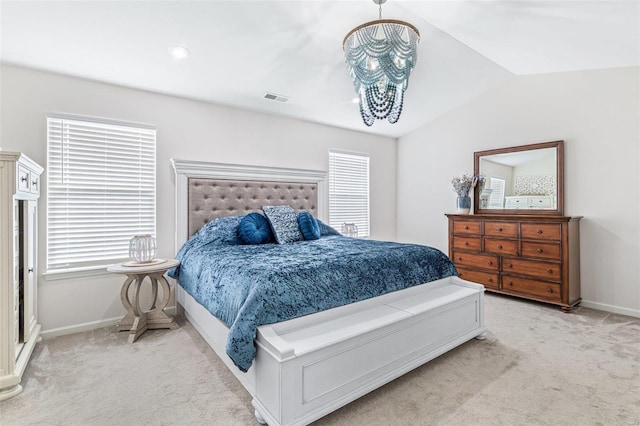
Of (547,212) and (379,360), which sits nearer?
(379,360)

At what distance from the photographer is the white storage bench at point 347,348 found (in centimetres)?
149

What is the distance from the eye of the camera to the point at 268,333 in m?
1.58

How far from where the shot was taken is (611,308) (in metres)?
3.25

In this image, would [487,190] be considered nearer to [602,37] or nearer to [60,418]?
[602,37]

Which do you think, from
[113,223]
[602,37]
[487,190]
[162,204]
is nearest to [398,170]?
[487,190]

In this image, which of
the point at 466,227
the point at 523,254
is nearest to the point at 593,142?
the point at 523,254

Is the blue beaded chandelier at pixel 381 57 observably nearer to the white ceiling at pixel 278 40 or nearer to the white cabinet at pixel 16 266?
the white ceiling at pixel 278 40

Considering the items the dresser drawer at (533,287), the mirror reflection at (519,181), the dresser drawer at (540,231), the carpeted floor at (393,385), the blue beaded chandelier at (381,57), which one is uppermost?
the blue beaded chandelier at (381,57)

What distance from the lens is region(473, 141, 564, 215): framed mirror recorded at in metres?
3.61

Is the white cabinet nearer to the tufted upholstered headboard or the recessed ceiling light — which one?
the tufted upholstered headboard

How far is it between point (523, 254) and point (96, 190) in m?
4.55

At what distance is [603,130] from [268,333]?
4.03 m

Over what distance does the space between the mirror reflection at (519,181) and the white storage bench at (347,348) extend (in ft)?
6.88

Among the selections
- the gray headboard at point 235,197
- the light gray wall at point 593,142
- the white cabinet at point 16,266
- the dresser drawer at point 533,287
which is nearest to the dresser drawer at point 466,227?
the dresser drawer at point 533,287
